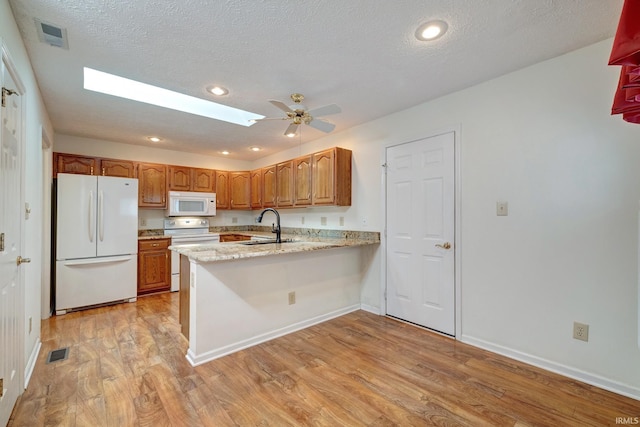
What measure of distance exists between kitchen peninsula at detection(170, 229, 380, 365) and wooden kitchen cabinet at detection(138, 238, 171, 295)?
77.5 inches

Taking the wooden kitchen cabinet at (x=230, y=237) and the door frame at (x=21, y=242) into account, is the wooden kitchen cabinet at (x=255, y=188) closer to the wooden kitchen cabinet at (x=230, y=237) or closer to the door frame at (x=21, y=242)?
the wooden kitchen cabinet at (x=230, y=237)

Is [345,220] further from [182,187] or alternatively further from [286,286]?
[182,187]

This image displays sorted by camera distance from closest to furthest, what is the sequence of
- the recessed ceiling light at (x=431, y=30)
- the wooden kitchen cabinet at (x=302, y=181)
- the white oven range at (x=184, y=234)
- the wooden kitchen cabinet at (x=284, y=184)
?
the recessed ceiling light at (x=431, y=30), the wooden kitchen cabinet at (x=302, y=181), the wooden kitchen cabinet at (x=284, y=184), the white oven range at (x=184, y=234)

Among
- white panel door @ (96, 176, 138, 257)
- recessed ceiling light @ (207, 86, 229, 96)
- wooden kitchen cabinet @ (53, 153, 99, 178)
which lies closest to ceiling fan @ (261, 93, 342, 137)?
recessed ceiling light @ (207, 86, 229, 96)

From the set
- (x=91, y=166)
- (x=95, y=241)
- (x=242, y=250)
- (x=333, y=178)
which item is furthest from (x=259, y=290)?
(x=91, y=166)

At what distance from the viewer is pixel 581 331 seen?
7.01ft

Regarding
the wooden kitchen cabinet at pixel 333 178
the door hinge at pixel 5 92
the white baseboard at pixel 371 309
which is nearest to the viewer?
the door hinge at pixel 5 92

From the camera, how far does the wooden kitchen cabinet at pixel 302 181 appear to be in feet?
13.7

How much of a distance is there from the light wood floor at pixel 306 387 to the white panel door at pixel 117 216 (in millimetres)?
1378

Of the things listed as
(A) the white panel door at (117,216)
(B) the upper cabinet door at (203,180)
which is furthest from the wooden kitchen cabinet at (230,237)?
(A) the white panel door at (117,216)

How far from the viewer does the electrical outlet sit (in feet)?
6.93

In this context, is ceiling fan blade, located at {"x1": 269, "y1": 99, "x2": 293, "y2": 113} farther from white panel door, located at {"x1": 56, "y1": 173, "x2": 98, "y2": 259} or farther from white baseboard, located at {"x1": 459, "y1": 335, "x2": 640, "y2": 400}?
white panel door, located at {"x1": 56, "y1": 173, "x2": 98, "y2": 259}

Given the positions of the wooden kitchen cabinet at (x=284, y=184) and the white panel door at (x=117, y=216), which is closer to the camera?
the white panel door at (x=117, y=216)

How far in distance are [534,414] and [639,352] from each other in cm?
90
